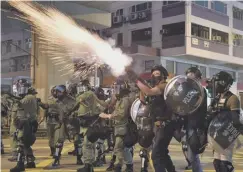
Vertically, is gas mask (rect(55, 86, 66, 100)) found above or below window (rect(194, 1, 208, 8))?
below

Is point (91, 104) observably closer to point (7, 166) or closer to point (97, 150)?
point (97, 150)

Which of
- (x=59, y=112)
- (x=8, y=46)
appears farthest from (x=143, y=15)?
(x=59, y=112)

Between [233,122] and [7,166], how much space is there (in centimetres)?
555

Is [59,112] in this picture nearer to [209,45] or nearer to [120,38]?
[120,38]

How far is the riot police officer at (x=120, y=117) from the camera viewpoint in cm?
794

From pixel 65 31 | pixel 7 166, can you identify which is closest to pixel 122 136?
pixel 65 31

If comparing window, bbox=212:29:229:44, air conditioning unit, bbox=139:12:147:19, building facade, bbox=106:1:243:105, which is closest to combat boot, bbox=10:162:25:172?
building facade, bbox=106:1:243:105

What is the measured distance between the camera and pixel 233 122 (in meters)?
5.83

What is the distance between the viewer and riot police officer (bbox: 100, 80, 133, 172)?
26.0 feet

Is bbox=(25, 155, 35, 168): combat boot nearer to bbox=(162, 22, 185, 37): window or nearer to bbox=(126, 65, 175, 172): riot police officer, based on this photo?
bbox=(126, 65, 175, 172): riot police officer

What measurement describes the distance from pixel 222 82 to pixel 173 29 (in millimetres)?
24982

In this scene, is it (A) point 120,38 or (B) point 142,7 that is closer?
(B) point 142,7

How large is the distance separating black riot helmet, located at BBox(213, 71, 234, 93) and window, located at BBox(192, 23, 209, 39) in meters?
24.9

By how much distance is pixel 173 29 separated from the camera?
3073 centimetres
